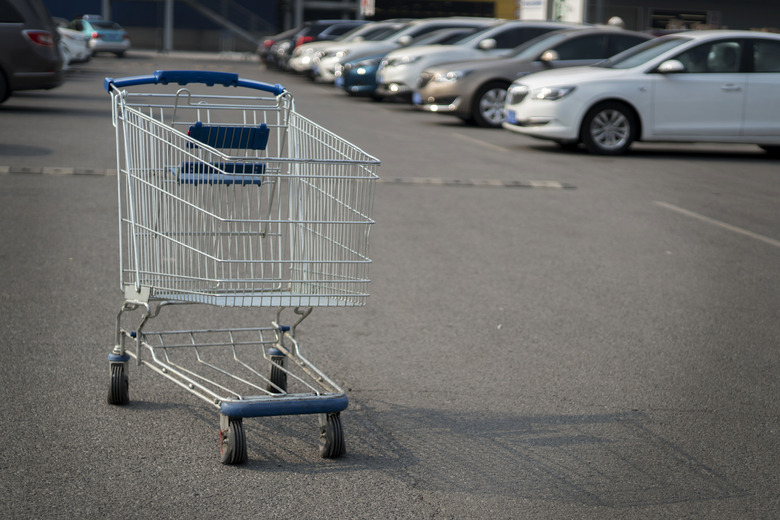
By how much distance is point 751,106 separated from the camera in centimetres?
1340

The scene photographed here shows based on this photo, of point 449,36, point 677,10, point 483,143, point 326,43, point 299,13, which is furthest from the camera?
point 299,13

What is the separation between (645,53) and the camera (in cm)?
1373

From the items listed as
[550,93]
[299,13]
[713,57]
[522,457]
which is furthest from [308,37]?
[522,457]

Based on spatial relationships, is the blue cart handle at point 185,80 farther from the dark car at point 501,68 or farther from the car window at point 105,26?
the car window at point 105,26

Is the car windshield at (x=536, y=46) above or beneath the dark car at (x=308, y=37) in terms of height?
beneath

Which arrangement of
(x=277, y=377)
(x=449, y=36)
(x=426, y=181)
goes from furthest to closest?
1. (x=449, y=36)
2. (x=426, y=181)
3. (x=277, y=377)

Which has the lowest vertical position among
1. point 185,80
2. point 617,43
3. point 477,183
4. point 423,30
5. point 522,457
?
point 522,457

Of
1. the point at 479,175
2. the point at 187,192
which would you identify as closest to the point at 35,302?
the point at 187,192

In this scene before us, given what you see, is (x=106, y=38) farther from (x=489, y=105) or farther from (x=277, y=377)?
(x=277, y=377)

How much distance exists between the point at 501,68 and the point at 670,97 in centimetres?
372

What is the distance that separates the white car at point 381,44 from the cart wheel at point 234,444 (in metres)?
18.9

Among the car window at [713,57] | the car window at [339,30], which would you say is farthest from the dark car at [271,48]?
the car window at [713,57]

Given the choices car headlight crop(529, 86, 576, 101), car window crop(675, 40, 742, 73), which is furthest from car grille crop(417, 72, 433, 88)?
car window crop(675, 40, 742, 73)

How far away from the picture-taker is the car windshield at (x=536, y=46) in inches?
644
